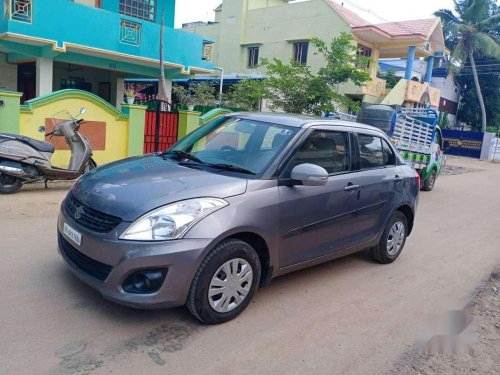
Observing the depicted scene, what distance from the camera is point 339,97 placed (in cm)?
1432

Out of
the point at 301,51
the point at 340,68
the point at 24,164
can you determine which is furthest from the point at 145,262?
the point at 301,51

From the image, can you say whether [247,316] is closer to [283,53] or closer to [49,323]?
[49,323]

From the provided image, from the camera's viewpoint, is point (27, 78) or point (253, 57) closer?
point (27, 78)

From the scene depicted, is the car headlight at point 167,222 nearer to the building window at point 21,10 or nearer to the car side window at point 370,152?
the car side window at point 370,152

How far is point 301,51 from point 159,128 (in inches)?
571

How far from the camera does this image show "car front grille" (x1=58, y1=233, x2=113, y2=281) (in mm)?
3381

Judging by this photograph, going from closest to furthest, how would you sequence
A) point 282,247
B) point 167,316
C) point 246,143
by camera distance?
1. point 167,316
2. point 282,247
3. point 246,143

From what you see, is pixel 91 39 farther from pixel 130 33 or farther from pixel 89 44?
pixel 130 33

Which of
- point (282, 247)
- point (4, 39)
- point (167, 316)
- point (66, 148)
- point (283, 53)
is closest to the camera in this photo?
point (167, 316)

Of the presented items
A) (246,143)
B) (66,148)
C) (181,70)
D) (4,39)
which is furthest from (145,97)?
(246,143)

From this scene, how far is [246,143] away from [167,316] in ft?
5.73

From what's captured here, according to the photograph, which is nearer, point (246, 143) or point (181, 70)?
point (246, 143)

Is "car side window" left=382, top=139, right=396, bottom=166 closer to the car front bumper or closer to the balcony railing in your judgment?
the car front bumper

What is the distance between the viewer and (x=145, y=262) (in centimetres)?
322
